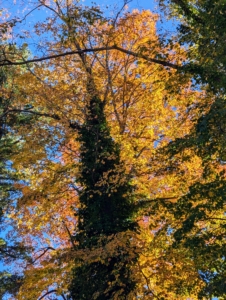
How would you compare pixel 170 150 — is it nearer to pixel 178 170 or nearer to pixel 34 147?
pixel 178 170

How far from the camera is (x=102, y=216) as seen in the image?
8727 mm

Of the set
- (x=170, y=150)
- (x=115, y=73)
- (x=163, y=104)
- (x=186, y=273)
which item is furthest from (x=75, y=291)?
(x=115, y=73)

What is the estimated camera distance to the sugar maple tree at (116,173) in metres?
7.26

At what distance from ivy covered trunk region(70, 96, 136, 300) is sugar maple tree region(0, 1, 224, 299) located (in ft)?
0.09

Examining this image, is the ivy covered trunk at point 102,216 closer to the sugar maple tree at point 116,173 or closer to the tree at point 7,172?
the sugar maple tree at point 116,173

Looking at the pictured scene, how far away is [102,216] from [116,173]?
1300 millimetres

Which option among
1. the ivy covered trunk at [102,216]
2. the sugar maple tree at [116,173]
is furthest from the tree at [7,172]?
the ivy covered trunk at [102,216]

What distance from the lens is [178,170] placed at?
8484mm

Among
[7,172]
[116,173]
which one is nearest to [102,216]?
[116,173]

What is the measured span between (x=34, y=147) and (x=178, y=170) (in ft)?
16.5

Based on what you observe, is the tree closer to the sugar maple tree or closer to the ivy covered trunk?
the sugar maple tree

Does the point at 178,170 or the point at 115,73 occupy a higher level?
the point at 115,73

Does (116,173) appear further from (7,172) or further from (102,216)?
(7,172)

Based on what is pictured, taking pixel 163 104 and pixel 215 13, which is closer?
pixel 215 13
